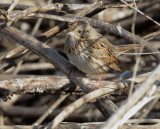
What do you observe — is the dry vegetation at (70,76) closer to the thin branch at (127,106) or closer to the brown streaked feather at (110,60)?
the thin branch at (127,106)

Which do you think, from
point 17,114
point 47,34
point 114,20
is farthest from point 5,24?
point 114,20

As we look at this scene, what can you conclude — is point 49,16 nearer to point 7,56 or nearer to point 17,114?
point 7,56

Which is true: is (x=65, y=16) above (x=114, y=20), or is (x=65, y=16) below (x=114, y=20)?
below

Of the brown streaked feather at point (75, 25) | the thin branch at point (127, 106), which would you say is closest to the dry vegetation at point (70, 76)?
the thin branch at point (127, 106)

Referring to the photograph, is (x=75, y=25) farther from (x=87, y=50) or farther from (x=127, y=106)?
(x=127, y=106)

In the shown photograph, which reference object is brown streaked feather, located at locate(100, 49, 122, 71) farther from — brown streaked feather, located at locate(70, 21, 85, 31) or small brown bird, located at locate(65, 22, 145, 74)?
brown streaked feather, located at locate(70, 21, 85, 31)

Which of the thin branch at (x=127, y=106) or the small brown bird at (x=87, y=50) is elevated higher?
the small brown bird at (x=87, y=50)

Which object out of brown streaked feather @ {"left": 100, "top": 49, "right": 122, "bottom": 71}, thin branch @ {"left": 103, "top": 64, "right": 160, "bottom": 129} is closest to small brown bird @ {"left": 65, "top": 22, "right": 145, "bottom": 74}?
brown streaked feather @ {"left": 100, "top": 49, "right": 122, "bottom": 71}
